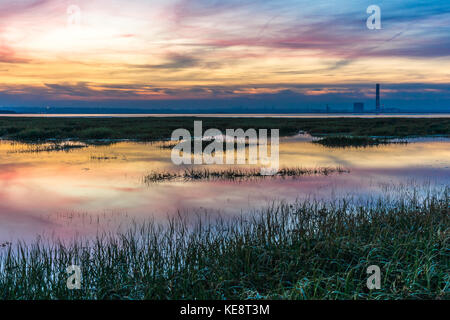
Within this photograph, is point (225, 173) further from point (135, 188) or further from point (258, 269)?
point (258, 269)

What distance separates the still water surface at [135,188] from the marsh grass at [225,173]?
870 mm

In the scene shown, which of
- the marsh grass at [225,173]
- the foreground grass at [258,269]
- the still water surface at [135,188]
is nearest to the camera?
the foreground grass at [258,269]

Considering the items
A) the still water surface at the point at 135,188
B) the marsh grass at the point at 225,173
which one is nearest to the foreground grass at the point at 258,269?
the still water surface at the point at 135,188

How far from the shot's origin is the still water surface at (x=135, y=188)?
12086mm

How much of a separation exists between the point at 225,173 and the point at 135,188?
196 inches

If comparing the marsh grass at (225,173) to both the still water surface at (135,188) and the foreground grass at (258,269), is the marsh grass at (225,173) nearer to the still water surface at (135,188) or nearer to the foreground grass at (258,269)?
the still water surface at (135,188)

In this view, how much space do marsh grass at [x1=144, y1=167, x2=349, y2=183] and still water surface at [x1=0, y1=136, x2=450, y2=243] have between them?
2.85 ft

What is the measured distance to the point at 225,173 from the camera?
19344mm

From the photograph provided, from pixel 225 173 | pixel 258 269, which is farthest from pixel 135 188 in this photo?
pixel 258 269

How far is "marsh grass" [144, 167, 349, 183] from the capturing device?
734 inches

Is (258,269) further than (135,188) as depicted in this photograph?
No

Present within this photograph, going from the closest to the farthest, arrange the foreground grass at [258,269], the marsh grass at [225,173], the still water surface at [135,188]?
the foreground grass at [258,269], the still water surface at [135,188], the marsh grass at [225,173]
